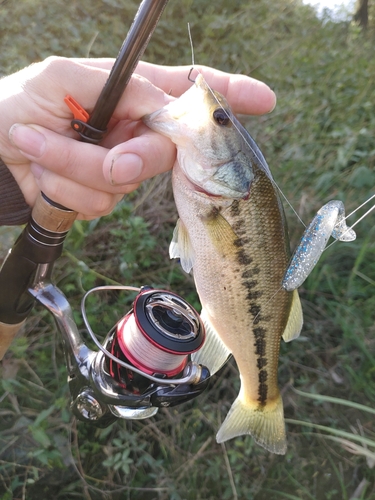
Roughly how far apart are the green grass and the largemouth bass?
0.63 m

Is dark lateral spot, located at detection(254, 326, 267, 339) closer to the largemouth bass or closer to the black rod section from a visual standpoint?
the largemouth bass

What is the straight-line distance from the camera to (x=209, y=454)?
2557 millimetres

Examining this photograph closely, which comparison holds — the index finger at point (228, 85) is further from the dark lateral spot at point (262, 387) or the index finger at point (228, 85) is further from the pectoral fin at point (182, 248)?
the dark lateral spot at point (262, 387)

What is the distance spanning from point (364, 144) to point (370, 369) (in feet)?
6.46

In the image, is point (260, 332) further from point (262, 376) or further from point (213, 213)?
point (213, 213)

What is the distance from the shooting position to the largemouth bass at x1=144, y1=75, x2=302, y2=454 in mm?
1361

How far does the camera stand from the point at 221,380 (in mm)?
2736

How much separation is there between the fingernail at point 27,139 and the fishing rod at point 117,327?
0.41 feet

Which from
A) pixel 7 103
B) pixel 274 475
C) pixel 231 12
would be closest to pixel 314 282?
pixel 274 475

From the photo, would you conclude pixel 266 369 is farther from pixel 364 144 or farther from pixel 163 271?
pixel 364 144

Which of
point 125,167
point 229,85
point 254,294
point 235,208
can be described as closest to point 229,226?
point 235,208

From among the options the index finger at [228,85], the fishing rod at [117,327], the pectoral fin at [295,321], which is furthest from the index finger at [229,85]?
the pectoral fin at [295,321]

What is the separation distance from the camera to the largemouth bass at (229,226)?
4.47ft

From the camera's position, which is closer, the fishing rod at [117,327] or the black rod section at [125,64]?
the black rod section at [125,64]
